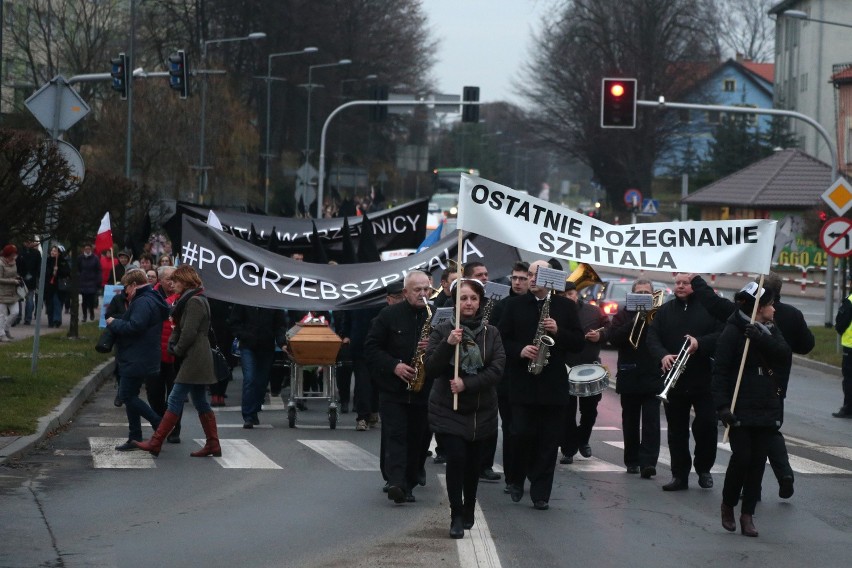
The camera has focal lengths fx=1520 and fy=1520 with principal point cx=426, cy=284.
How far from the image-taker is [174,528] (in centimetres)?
984

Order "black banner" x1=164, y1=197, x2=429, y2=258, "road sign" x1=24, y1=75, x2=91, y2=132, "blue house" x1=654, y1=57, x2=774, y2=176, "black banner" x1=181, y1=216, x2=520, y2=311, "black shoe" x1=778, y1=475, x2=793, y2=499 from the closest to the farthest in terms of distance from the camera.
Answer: "black shoe" x1=778, y1=475, x2=793, y2=499 < "black banner" x1=181, y1=216, x2=520, y2=311 < "road sign" x1=24, y1=75, x2=91, y2=132 < "black banner" x1=164, y1=197, x2=429, y2=258 < "blue house" x1=654, y1=57, x2=774, y2=176

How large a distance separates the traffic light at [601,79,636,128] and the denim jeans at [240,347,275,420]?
47.1 feet

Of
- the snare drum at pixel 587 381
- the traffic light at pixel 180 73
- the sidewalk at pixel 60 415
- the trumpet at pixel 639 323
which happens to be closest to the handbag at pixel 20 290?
the sidewalk at pixel 60 415

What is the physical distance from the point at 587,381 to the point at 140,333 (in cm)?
410

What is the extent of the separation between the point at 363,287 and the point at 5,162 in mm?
4124

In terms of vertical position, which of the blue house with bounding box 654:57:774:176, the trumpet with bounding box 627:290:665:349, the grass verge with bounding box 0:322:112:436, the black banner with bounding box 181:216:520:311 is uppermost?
the blue house with bounding box 654:57:774:176

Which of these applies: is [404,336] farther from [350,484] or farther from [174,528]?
[174,528]

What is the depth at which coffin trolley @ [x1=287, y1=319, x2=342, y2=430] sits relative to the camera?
15.6 meters

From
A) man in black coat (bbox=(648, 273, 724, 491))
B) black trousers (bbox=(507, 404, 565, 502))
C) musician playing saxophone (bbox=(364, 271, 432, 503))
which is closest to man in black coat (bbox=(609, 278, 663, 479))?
man in black coat (bbox=(648, 273, 724, 491))

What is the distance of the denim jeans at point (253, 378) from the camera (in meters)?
15.9

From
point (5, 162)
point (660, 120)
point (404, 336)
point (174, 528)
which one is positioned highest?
point (660, 120)

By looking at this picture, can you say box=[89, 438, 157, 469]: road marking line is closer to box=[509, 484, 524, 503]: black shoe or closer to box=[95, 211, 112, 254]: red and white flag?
box=[509, 484, 524, 503]: black shoe

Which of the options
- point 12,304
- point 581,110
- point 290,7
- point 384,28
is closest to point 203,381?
Result: point 12,304

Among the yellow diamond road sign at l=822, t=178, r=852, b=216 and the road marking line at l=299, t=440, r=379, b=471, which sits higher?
the yellow diamond road sign at l=822, t=178, r=852, b=216
